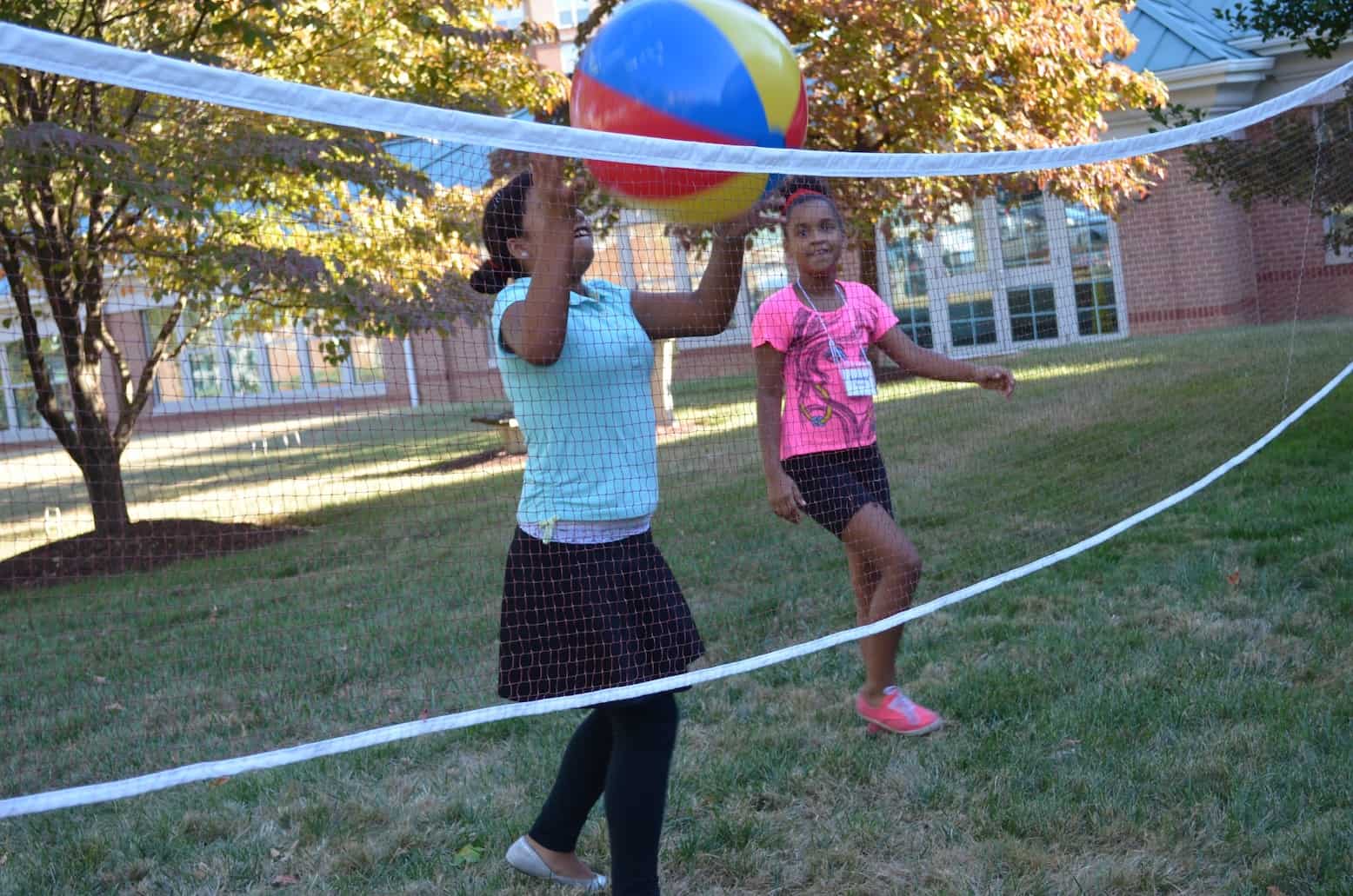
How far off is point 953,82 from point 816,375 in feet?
21.4

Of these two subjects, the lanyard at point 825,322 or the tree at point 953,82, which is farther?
the tree at point 953,82

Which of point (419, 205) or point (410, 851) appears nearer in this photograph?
point (410, 851)

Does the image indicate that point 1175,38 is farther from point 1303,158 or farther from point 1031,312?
point 1031,312

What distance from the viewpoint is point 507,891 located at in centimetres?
322

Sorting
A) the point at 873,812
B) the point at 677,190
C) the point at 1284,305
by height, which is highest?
the point at 677,190

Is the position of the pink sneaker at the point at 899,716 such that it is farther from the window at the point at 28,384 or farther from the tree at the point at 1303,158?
the window at the point at 28,384

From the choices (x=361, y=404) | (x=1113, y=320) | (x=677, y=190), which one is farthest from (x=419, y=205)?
(x=677, y=190)

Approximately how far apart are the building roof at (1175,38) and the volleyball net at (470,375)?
715 cm

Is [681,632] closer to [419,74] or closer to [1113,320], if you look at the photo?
[1113,320]

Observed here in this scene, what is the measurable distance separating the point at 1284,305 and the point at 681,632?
7.56 meters

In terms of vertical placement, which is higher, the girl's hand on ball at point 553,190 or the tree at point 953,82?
the tree at point 953,82

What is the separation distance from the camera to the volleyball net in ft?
15.7

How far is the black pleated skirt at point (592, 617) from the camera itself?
284 cm

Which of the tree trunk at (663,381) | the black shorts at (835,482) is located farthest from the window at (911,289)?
the tree trunk at (663,381)
